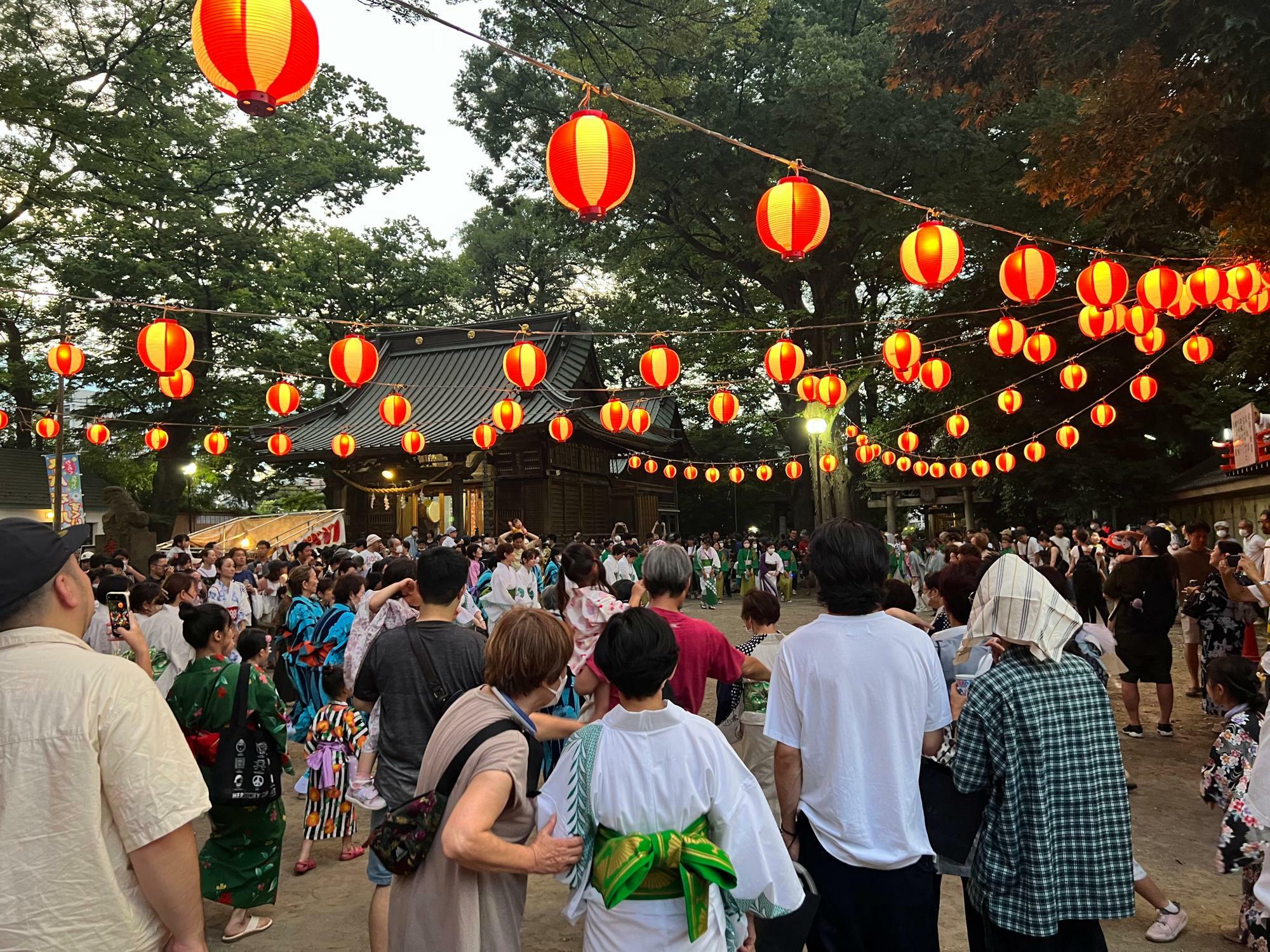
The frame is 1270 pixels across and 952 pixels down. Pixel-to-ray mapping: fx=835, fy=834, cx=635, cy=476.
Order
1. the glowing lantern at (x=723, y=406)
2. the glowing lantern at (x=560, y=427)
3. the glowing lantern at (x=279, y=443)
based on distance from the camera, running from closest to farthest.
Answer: the glowing lantern at (x=723, y=406) < the glowing lantern at (x=560, y=427) < the glowing lantern at (x=279, y=443)

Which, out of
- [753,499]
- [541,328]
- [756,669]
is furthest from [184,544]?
[753,499]

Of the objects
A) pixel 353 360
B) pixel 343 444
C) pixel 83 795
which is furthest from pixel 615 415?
pixel 83 795

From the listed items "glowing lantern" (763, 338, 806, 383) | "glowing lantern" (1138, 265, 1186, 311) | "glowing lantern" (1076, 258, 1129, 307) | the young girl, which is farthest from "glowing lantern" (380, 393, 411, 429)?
"glowing lantern" (1138, 265, 1186, 311)

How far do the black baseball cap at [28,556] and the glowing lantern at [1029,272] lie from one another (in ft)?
26.9

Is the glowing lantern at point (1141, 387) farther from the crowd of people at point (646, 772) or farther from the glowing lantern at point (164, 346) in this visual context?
the glowing lantern at point (164, 346)

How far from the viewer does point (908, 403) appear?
91.6ft

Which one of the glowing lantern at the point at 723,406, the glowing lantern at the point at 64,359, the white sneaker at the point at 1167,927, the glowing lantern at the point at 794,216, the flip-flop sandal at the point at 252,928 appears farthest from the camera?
the glowing lantern at the point at 723,406

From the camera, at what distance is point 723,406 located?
1628 centimetres

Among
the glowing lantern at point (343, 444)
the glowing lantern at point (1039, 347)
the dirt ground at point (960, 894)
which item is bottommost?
the dirt ground at point (960, 894)

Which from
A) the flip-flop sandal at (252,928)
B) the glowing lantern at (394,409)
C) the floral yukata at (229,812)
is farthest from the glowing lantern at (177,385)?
the flip-flop sandal at (252,928)

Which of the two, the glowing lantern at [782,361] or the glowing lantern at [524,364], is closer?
the glowing lantern at [524,364]

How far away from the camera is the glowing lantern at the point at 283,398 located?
14.4 meters

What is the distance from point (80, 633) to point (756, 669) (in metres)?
2.68

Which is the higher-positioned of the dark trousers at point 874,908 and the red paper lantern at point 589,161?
the red paper lantern at point 589,161
